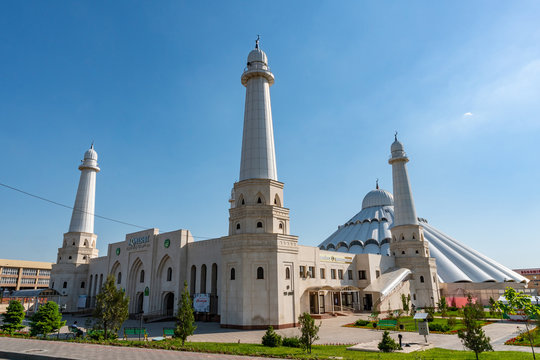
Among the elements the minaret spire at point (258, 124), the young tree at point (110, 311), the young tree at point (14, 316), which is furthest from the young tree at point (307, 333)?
the young tree at point (14, 316)

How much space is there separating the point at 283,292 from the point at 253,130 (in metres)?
13.7

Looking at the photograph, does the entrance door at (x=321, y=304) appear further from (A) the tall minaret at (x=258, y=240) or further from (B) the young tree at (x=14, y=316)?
(B) the young tree at (x=14, y=316)

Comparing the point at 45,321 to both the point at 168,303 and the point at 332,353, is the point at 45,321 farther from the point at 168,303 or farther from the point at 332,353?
the point at 168,303

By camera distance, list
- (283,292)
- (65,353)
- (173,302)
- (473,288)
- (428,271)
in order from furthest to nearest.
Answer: (473,288) → (428,271) → (173,302) → (283,292) → (65,353)

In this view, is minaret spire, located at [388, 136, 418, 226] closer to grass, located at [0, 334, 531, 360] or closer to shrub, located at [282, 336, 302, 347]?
grass, located at [0, 334, 531, 360]

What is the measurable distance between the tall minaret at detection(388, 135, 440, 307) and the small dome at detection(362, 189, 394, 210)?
69.2 ft

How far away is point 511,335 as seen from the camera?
71.2 ft

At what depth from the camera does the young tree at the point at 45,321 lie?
21250 mm

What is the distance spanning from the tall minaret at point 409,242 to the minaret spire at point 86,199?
137 feet

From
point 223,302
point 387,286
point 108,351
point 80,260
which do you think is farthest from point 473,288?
point 80,260

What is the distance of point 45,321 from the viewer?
70.5 ft

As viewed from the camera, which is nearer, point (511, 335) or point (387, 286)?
point (511, 335)

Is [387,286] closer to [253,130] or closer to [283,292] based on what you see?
[283,292]

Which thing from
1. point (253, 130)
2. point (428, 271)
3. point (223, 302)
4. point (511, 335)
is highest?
point (253, 130)
